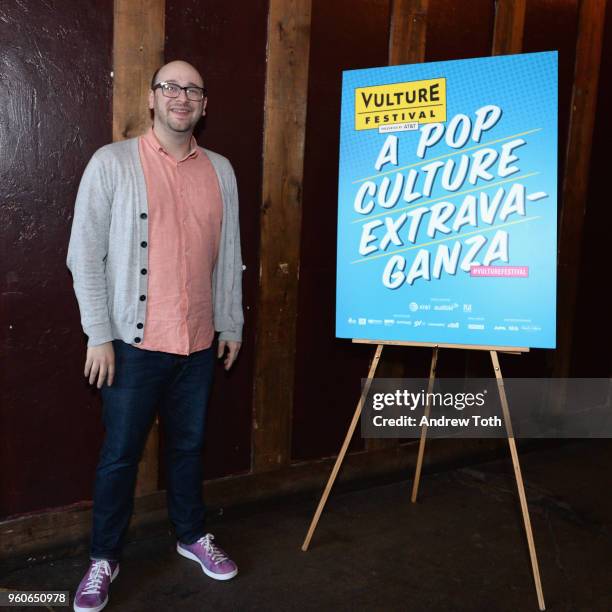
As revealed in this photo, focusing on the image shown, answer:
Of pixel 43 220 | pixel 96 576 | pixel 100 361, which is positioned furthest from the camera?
pixel 43 220

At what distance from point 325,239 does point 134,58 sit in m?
1.13

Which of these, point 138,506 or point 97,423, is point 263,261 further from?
point 138,506

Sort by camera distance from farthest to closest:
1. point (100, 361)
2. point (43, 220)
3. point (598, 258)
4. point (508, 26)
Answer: point (598, 258) < point (508, 26) < point (43, 220) < point (100, 361)

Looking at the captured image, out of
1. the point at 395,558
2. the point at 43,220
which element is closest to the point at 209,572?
the point at 395,558

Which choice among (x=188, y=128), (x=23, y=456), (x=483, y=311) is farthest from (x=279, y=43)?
(x=23, y=456)

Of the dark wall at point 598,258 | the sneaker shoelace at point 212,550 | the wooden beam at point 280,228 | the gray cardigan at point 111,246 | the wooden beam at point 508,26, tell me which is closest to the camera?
the gray cardigan at point 111,246

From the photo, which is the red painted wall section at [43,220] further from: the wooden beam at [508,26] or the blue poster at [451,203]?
the wooden beam at [508,26]

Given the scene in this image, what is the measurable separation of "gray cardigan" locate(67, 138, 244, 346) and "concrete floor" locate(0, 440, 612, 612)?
3.08 ft

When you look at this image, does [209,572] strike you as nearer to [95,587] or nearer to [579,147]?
[95,587]

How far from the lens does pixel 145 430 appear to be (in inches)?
89.7

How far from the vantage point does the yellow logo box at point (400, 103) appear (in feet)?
7.84

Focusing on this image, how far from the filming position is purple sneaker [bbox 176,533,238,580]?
2.40 meters

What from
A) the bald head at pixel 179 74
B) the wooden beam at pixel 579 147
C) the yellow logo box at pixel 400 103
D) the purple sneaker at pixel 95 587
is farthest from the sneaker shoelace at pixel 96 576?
the wooden beam at pixel 579 147

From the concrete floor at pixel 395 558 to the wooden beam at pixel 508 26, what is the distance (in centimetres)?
224
